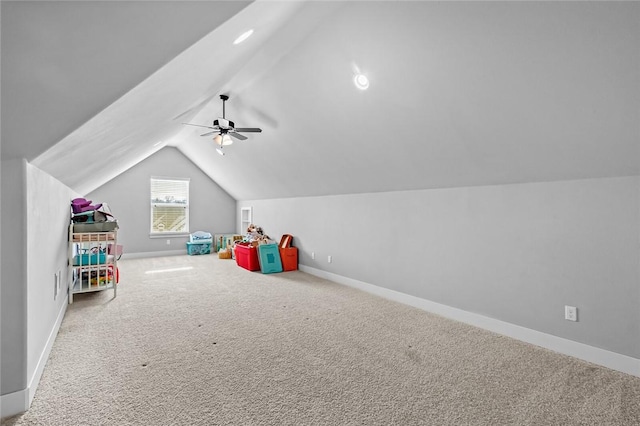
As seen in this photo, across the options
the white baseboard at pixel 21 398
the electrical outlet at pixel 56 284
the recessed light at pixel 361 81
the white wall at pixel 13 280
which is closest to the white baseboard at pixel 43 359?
the white baseboard at pixel 21 398

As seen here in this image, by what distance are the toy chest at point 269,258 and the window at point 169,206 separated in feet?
11.7

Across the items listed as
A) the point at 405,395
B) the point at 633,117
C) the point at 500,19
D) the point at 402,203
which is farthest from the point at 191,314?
the point at 633,117

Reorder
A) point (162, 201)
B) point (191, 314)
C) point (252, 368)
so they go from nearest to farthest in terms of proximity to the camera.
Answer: point (252, 368), point (191, 314), point (162, 201)

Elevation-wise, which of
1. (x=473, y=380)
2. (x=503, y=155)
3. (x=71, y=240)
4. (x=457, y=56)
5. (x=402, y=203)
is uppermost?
(x=457, y=56)

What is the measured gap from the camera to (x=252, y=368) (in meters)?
2.47

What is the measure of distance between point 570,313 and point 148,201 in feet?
28.3

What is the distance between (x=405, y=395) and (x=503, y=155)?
226cm

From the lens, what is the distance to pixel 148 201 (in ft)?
26.6

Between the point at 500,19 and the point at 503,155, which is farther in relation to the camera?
the point at 503,155

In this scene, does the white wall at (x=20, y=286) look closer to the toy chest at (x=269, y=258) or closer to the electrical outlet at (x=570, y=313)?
the toy chest at (x=269, y=258)

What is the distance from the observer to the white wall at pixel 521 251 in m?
2.50

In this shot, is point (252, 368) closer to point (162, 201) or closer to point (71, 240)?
point (71, 240)

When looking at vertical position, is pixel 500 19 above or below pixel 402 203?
above

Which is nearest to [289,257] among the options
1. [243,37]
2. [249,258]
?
[249,258]
